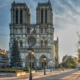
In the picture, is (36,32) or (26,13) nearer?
(36,32)

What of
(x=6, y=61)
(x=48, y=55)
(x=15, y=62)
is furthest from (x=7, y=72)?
(x=6, y=61)

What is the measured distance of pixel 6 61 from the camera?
17162 cm

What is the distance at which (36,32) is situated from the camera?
462 ft

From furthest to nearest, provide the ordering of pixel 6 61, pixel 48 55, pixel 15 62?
pixel 6 61 < pixel 48 55 < pixel 15 62

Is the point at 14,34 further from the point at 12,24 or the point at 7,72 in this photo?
the point at 7,72

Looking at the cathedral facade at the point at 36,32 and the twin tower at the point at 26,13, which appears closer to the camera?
the cathedral facade at the point at 36,32

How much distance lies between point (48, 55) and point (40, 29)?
13.6 meters

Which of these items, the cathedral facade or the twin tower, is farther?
the twin tower

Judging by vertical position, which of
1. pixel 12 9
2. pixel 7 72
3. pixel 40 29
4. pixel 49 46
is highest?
pixel 12 9

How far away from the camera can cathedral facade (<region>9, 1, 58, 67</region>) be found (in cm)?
13812

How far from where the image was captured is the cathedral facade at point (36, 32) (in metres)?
138

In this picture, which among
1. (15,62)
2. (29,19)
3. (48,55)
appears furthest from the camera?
(29,19)

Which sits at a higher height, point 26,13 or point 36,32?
point 26,13

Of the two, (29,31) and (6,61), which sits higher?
(29,31)
